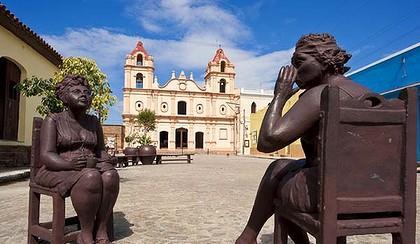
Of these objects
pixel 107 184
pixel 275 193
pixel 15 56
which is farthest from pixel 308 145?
pixel 15 56

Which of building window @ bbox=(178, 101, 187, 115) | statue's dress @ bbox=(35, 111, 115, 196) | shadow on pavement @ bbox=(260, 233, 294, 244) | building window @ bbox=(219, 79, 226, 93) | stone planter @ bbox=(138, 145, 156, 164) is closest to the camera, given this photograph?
statue's dress @ bbox=(35, 111, 115, 196)

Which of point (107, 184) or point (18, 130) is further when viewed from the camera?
point (18, 130)

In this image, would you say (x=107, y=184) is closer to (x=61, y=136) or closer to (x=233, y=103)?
(x=61, y=136)

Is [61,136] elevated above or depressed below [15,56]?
below

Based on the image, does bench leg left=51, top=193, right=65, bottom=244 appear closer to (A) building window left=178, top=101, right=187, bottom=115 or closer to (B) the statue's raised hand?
(B) the statue's raised hand

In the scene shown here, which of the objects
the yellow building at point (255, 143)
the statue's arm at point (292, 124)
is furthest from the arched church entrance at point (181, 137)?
the statue's arm at point (292, 124)

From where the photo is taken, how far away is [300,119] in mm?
1818

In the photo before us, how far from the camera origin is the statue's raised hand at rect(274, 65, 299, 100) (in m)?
2.03

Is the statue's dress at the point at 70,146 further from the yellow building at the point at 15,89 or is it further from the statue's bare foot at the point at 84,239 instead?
the yellow building at the point at 15,89

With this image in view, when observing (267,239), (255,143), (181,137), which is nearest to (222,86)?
(181,137)

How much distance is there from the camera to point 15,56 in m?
10.1

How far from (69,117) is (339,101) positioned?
2.27 m

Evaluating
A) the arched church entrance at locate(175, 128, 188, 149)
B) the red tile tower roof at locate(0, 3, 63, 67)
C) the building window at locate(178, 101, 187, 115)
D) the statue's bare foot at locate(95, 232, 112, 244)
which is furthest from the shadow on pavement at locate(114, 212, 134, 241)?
the building window at locate(178, 101, 187, 115)

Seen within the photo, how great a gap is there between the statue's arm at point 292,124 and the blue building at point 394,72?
37.2 ft
